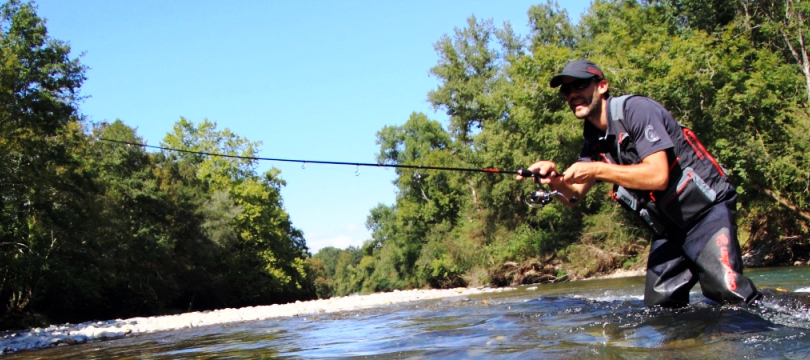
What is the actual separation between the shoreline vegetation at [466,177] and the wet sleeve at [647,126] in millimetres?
6898

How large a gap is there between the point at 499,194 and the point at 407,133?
2758 centimetres

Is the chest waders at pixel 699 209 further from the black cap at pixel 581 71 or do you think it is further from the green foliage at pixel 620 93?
the green foliage at pixel 620 93

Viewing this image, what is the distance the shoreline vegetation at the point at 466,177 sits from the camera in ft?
76.2

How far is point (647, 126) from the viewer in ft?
14.8

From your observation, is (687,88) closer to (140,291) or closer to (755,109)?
(755,109)

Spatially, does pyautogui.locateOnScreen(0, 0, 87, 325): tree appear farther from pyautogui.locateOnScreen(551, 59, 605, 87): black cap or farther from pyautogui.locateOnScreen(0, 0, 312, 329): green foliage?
pyautogui.locateOnScreen(551, 59, 605, 87): black cap

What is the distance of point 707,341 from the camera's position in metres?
4.18

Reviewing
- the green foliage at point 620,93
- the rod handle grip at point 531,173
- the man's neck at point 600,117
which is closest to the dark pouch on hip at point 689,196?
the man's neck at point 600,117

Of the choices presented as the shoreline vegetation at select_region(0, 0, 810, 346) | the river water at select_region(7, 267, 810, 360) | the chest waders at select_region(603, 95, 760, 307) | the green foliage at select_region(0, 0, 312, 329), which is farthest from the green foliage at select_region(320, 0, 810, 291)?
the chest waders at select_region(603, 95, 760, 307)

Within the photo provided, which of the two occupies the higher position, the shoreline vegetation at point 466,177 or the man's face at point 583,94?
the shoreline vegetation at point 466,177

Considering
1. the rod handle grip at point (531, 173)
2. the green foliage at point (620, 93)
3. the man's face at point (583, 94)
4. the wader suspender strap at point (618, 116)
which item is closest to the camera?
the wader suspender strap at point (618, 116)

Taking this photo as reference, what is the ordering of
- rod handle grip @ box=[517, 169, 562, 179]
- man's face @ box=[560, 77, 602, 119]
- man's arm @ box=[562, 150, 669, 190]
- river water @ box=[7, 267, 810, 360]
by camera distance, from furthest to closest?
rod handle grip @ box=[517, 169, 562, 179], man's face @ box=[560, 77, 602, 119], man's arm @ box=[562, 150, 669, 190], river water @ box=[7, 267, 810, 360]

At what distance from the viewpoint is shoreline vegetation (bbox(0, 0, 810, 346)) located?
76.2 ft

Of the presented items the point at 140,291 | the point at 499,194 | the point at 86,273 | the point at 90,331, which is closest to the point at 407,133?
the point at 499,194
